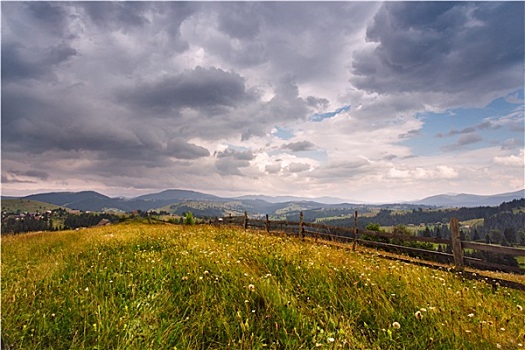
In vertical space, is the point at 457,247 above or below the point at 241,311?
below

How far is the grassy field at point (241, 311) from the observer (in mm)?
3715

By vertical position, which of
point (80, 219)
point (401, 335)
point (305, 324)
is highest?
point (305, 324)

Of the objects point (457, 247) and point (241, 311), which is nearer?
point (241, 311)

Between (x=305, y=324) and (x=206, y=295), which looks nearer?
(x=305, y=324)

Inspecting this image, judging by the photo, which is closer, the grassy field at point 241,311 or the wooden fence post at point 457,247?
the grassy field at point 241,311

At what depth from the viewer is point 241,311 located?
14.4ft

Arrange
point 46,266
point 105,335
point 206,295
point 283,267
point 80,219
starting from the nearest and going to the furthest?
1. point 105,335
2. point 206,295
3. point 283,267
4. point 46,266
5. point 80,219

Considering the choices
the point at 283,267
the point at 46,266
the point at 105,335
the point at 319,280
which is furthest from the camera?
the point at 46,266

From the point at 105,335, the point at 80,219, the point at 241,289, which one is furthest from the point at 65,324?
the point at 80,219

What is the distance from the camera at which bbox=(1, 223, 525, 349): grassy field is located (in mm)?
3715

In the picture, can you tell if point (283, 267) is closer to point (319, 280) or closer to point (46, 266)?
point (319, 280)

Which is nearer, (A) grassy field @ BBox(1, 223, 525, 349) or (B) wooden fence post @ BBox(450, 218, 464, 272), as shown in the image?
(A) grassy field @ BBox(1, 223, 525, 349)

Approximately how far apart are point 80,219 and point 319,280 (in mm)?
196701

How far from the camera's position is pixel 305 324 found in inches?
156
